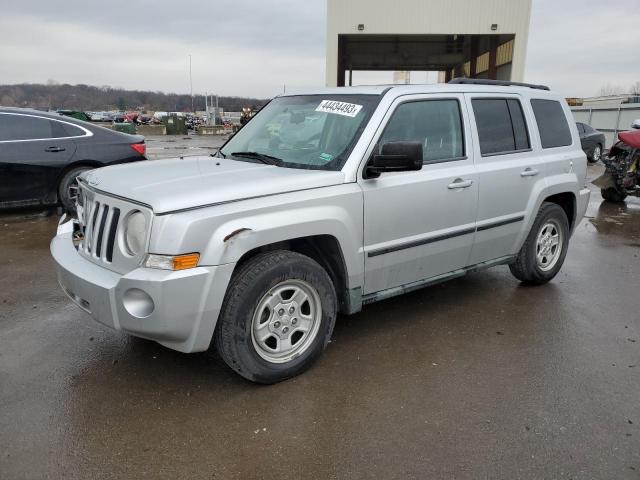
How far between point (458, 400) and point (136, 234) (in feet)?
6.96

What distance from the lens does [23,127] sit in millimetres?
7805

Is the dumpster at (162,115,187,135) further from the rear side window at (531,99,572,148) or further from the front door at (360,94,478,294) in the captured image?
the front door at (360,94,478,294)

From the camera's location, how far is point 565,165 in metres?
5.09

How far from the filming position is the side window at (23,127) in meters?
7.69

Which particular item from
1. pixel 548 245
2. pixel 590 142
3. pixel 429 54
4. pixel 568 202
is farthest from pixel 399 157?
pixel 429 54

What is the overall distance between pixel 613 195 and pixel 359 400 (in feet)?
31.0

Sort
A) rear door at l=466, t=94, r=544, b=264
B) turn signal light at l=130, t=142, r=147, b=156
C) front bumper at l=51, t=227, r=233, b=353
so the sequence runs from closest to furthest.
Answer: front bumper at l=51, t=227, r=233, b=353
rear door at l=466, t=94, r=544, b=264
turn signal light at l=130, t=142, r=147, b=156

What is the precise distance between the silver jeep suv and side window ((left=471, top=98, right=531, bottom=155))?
0.05 ft

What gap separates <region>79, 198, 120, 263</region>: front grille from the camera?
312 cm

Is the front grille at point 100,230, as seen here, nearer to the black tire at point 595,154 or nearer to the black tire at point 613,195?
the black tire at point 613,195

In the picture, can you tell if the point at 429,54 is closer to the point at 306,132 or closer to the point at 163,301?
the point at 306,132

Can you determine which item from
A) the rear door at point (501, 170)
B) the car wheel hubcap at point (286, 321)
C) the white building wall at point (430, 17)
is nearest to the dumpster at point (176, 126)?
the white building wall at point (430, 17)

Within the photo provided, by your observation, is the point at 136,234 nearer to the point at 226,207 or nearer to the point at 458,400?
the point at 226,207

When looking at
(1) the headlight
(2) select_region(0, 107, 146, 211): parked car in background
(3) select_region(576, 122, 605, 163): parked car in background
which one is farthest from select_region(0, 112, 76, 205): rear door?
(3) select_region(576, 122, 605, 163): parked car in background
